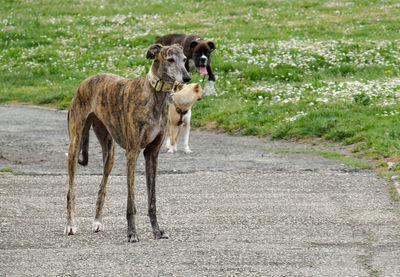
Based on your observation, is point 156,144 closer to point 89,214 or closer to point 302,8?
point 89,214

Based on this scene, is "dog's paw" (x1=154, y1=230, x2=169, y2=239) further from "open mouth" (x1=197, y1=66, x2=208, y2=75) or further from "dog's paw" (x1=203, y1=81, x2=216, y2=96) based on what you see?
"dog's paw" (x1=203, y1=81, x2=216, y2=96)

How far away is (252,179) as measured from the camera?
11.5 meters

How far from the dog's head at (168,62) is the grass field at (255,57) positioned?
506 centimetres

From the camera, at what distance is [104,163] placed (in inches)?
337

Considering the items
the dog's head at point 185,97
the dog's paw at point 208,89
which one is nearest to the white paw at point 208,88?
the dog's paw at point 208,89

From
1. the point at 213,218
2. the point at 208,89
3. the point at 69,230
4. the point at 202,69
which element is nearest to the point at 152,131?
the point at 69,230

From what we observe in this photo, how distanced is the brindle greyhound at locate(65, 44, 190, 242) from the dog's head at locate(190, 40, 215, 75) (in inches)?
394

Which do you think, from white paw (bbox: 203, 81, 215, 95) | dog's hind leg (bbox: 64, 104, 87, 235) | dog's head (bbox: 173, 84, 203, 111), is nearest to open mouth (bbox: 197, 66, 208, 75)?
white paw (bbox: 203, 81, 215, 95)

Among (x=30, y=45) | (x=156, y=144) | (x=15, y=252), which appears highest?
(x=156, y=144)

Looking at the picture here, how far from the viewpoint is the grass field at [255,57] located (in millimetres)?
16422

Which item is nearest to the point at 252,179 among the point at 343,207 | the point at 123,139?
the point at 343,207

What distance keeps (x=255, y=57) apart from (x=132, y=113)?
16.0m

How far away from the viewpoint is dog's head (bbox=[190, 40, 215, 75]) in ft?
60.1

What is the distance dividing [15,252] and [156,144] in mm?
1724
